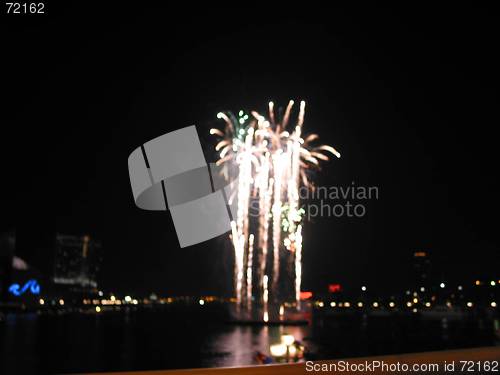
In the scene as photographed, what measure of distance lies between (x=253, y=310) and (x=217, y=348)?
51.5 ft

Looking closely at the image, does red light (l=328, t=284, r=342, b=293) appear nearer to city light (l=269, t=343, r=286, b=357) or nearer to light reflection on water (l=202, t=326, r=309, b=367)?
light reflection on water (l=202, t=326, r=309, b=367)

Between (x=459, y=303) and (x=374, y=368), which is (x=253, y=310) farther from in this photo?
(x=459, y=303)

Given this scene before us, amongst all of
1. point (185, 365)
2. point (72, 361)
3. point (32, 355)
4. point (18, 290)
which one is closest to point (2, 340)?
point (32, 355)

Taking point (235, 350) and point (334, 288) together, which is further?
point (334, 288)

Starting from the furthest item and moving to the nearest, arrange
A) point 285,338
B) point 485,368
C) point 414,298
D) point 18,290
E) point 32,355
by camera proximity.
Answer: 1. point 414,298
2. point 18,290
3. point 32,355
4. point 285,338
5. point 485,368

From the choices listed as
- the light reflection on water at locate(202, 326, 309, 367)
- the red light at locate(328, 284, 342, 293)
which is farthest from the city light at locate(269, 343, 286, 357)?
the red light at locate(328, 284, 342, 293)

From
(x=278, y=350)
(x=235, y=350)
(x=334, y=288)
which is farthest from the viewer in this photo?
(x=334, y=288)

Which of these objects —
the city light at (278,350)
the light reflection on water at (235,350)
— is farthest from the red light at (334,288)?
the city light at (278,350)

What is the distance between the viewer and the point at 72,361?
23.6 metres

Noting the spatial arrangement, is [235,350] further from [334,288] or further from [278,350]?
[334,288]

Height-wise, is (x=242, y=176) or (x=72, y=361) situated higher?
(x=242, y=176)

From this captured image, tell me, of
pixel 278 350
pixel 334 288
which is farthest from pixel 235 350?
pixel 334 288

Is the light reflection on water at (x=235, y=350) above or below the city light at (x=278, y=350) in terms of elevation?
below

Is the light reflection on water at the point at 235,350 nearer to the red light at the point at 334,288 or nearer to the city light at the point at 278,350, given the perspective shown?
the city light at the point at 278,350
